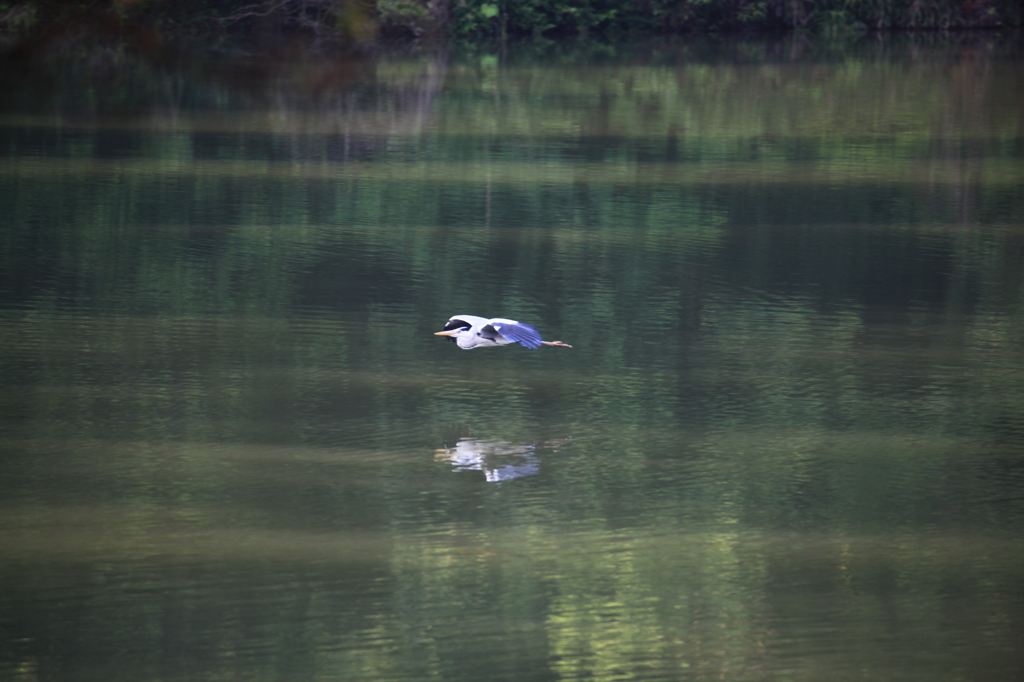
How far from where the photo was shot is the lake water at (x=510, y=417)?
14.1 ft

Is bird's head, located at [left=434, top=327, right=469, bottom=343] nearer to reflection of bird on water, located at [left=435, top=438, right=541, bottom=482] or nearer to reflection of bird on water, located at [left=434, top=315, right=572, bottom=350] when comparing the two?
reflection of bird on water, located at [left=434, top=315, right=572, bottom=350]

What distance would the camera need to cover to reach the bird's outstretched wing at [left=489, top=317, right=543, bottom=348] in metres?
6.12

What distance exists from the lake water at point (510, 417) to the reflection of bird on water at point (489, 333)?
173mm

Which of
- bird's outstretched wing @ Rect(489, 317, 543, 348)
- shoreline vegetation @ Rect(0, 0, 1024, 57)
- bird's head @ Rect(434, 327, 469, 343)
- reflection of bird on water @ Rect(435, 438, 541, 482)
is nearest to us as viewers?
reflection of bird on water @ Rect(435, 438, 541, 482)

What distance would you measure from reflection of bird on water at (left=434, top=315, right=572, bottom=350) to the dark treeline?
18106 mm

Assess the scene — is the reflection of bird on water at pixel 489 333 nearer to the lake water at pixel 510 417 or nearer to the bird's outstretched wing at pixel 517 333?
the bird's outstretched wing at pixel 517 333

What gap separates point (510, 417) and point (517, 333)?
39cm

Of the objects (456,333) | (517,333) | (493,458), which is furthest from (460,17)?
(493,458)

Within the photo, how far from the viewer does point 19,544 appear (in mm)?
4762

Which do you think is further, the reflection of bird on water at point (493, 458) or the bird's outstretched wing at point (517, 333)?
the bird's outstretched wing at point (517, 333)

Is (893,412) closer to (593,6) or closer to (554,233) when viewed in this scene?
(554,233)

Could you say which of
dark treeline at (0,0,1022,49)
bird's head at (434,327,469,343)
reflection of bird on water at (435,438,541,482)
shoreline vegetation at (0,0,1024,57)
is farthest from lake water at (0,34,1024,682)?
dark treeline at (0,0,1022,49)

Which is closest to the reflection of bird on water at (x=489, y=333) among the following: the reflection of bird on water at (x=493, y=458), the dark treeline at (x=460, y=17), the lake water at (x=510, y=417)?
the lake water at (x=510, y=417)

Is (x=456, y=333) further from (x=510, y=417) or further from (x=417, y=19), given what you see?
(x=417, y=19)
